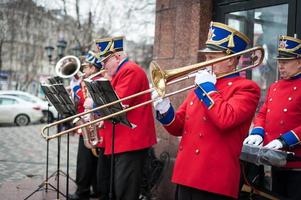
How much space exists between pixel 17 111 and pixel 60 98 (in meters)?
15.8

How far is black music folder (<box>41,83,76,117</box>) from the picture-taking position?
201 inches

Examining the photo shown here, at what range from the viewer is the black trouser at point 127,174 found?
179 inches

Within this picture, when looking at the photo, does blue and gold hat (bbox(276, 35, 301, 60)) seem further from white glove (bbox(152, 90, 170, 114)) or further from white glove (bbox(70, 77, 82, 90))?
white glove (bbox(70, 77, 82, 90))

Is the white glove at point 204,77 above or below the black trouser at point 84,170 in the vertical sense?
above

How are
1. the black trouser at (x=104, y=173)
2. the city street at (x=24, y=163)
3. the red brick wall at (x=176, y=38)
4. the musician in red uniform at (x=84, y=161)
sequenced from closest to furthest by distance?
1. the black trouser at (x=104, y=173)
2. the red brick wall at (x=176, y=38)
3. the musician in red uniform at (x=84, y=161)
4. the city street at (x=24, y=163)

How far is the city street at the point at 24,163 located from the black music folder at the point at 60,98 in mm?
1409

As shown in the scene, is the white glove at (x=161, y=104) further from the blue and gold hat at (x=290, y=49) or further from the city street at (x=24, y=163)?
the city street at (x=24, y=163)

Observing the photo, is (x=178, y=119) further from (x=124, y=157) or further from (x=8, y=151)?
(x=8, y=151)

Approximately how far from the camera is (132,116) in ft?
14.9

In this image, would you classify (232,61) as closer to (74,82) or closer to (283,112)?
(283,112)

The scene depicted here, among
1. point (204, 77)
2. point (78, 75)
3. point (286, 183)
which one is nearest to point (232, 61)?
point (204, 77)

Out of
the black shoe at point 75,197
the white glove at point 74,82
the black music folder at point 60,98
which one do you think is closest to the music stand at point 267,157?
the black music folder at point 60,98

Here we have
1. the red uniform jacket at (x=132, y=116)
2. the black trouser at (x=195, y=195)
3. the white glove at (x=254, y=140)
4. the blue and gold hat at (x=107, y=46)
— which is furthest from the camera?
the blue and gold hat at (x=107, y=46)

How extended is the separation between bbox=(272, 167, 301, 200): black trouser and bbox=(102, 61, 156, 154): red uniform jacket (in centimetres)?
133
